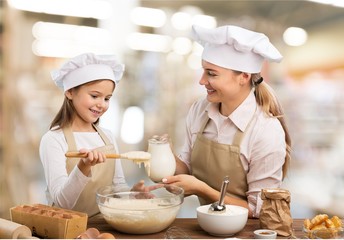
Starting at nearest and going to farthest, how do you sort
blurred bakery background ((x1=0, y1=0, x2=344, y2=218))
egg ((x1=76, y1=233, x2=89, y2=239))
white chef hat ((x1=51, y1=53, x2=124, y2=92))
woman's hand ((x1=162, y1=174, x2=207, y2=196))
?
egg ((x1=76, y1=233, x2=89, y2=239)) → woman's hand ((x1=162, y1=174, x2=207, y2=196)) → white chef hat ((x1=51, y1=53, x2=124, y2=92)) → blurred bakery background ((x1=0, y1=0, x2=344, y2=218))

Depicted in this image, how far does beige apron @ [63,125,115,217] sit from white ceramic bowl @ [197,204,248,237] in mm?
558

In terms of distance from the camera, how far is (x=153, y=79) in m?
4.82

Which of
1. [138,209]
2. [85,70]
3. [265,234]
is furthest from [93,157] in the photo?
[265,234]

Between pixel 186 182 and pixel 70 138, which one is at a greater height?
pixel 70 138

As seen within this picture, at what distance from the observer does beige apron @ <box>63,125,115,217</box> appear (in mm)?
2119

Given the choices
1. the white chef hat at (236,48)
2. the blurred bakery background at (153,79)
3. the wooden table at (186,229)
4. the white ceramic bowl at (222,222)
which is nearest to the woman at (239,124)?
the white chef hat at (236,48)

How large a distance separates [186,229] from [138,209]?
0.72ft

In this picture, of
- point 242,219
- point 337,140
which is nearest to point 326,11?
point 337,140

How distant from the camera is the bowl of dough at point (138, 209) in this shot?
68.7 inches

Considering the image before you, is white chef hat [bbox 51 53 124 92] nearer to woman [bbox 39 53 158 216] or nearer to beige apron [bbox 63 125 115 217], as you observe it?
woman [bbox 39 53 158 216]

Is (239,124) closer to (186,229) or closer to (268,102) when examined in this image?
(268,102)

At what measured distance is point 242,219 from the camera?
70.1 inches

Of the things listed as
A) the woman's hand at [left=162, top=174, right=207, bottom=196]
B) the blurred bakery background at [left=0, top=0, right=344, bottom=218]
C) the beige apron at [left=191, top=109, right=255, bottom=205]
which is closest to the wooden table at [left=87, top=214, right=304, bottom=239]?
the woman's hand at [left=162, top=174, right=207, bottom=196]

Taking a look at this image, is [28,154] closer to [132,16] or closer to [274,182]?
[132,16]
